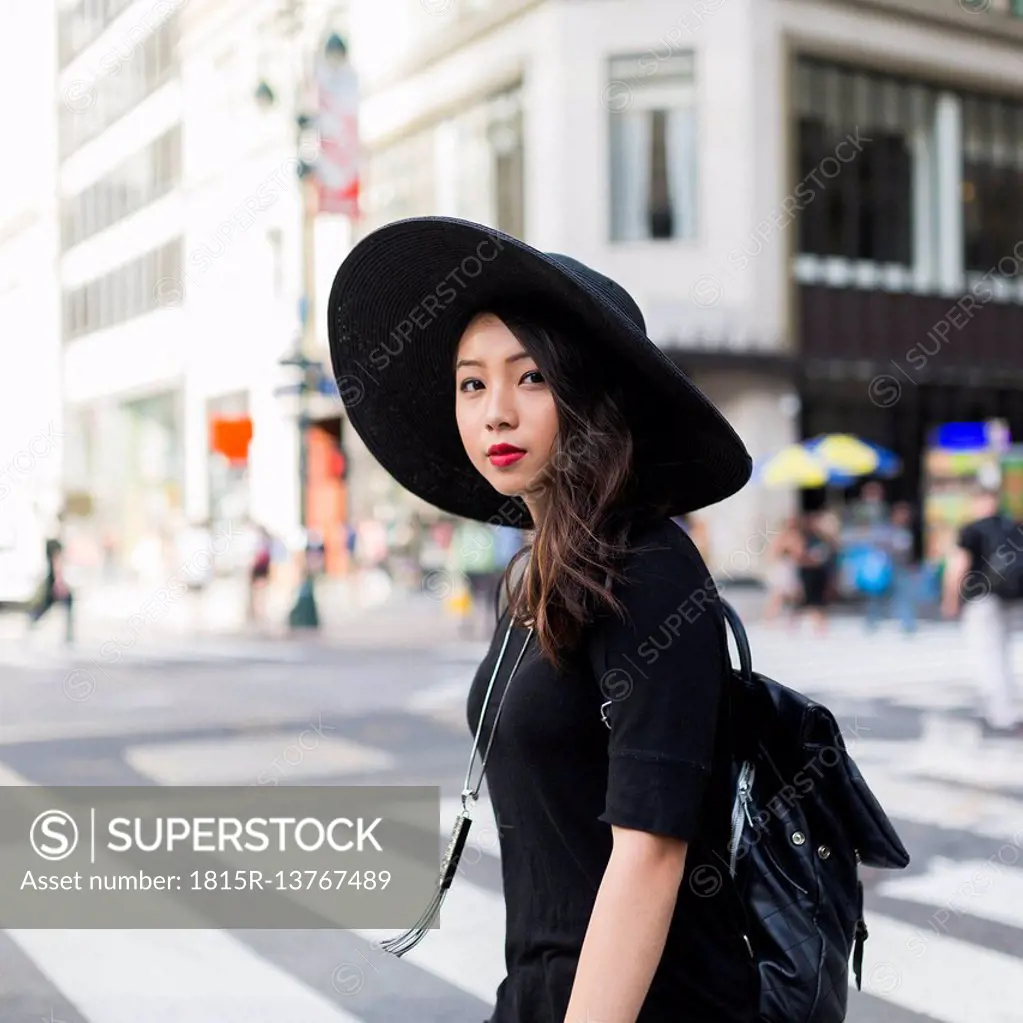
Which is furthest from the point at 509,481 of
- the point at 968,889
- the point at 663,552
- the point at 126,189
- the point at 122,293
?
the point at 126,189

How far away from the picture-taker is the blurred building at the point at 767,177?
971 inches

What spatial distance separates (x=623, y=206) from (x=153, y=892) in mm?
21161

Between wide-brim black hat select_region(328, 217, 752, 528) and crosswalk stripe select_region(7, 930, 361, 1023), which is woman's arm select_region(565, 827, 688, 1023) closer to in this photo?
wide-brim black hat select_region(328, 217, 752, 528)

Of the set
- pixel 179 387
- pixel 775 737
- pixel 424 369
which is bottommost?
pixel 775 737

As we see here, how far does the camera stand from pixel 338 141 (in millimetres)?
22203

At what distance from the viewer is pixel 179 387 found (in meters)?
40.9

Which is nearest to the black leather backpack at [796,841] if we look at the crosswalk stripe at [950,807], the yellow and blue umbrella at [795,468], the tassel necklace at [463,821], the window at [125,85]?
the tassel necklace at [463,821]

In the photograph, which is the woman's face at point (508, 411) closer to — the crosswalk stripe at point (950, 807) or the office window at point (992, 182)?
the crosswalk stripe at point (950, 807)

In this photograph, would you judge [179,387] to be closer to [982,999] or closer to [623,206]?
[623,206]

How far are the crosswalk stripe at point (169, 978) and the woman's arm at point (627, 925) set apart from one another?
301 cm

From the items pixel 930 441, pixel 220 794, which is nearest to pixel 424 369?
pixel 220 794

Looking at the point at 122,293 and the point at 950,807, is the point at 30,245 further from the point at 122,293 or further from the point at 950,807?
the point at 950,807

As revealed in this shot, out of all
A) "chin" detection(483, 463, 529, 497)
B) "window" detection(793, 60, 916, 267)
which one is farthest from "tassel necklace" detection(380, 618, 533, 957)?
"window" detection(793, 60, 916, 267)

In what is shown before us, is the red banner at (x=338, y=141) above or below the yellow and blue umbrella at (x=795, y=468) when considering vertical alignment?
above
